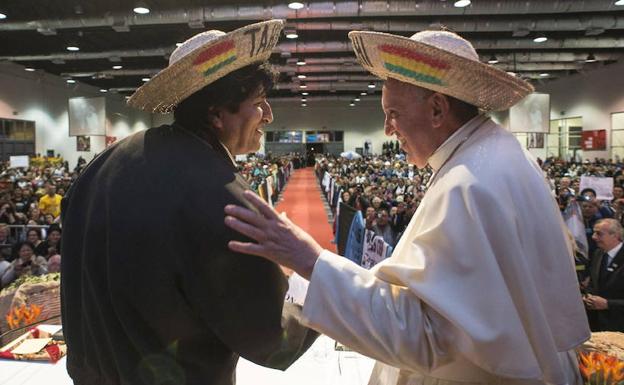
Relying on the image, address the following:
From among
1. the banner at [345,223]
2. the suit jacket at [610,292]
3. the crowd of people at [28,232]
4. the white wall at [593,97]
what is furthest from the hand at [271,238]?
the white wall at [593,97]

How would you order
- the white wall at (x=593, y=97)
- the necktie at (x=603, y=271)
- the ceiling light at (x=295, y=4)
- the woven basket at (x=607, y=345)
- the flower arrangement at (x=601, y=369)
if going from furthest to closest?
the white wall at (x=593, y=97) < the ceiling light at (x=295, y=4) < the necktie at (x=603, y=271) < the woven basket at (x=607, y=345) < the flower arrangement at (x=601, y=369)

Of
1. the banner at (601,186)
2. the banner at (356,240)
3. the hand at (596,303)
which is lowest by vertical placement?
the hand at (596,303)

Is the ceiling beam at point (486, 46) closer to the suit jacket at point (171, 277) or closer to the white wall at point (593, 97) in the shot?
the white wall at point (593, 97)

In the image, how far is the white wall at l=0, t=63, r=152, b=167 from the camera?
72.7 ft

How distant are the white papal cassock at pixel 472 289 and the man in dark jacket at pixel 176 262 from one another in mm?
161

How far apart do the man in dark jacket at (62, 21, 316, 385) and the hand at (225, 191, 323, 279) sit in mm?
27

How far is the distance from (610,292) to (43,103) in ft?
84.9

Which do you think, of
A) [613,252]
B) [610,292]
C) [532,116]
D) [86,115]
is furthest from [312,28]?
[610,292]

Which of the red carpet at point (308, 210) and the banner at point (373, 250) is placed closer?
the banner at point (373, 250)

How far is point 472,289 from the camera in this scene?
118 cm

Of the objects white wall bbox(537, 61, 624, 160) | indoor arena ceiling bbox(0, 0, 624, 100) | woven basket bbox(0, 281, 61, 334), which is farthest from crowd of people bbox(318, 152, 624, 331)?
white wall bbox(537, 61, 624, 160)

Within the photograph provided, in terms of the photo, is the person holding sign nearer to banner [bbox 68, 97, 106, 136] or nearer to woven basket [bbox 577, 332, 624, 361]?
woven basket [bbox 577, 332, 624, 361]

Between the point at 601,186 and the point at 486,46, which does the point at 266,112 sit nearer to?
the point at 601,186

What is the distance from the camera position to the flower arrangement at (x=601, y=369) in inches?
65.4
